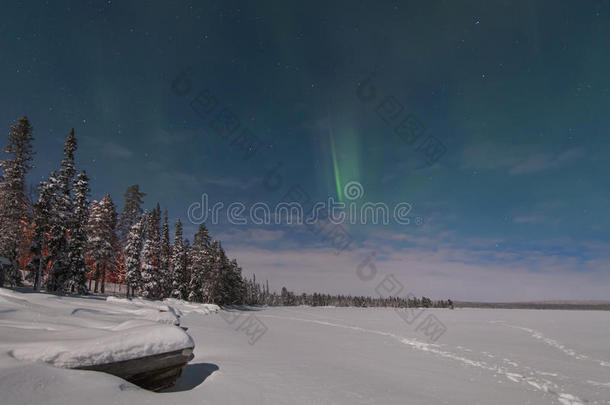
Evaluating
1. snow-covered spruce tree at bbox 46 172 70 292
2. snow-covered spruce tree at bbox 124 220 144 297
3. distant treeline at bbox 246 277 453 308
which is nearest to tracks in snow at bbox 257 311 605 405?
snow-covered spruce tree at bbox 46 172 70 292

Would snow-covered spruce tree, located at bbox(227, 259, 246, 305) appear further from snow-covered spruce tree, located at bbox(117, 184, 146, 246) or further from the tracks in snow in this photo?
the tracks in snow

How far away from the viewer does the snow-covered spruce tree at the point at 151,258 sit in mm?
37625

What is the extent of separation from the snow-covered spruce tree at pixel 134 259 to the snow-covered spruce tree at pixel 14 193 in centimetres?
1129

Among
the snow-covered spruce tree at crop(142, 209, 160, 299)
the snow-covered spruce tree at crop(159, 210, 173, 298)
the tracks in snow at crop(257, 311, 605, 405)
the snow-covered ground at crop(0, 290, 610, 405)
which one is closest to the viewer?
the snow-covered ground at crop(0, 290, 610, 405)

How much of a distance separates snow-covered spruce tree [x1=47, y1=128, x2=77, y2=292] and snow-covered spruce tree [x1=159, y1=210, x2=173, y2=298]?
48.9 feet

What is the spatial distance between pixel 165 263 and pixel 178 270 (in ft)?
7.22

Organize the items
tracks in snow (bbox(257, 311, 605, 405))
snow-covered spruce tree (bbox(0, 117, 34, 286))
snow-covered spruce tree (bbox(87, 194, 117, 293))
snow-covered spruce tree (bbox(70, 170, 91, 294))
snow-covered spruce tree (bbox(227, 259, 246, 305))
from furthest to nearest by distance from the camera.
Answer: snow-covered spruce tree (bbox(227, 259, 246, 305)) → snow-covered spruce tree (bbox(87, 194, 117, 293)) → snow-covered spruce tree (bbox(70, 170, 91, 294)) → snow-covered spruce tree (bbox(0, 117, 34, 286)) → tracks in snow (bbox(257, 311, 605, 405))

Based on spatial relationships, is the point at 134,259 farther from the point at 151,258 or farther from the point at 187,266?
the point at 187,266

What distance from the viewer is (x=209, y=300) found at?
45.7 metres

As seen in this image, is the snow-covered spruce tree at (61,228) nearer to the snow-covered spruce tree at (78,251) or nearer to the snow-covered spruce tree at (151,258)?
the snow-covered spruce tree at (78,251)

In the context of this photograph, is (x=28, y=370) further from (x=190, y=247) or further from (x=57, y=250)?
(x=190, y=247)

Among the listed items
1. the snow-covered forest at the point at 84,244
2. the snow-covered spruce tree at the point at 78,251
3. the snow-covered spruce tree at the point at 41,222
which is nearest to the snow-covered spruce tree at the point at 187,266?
the snow-covered forest at the point at 84,244

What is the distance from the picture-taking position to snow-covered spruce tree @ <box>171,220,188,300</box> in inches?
1724

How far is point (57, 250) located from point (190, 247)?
27710mm
